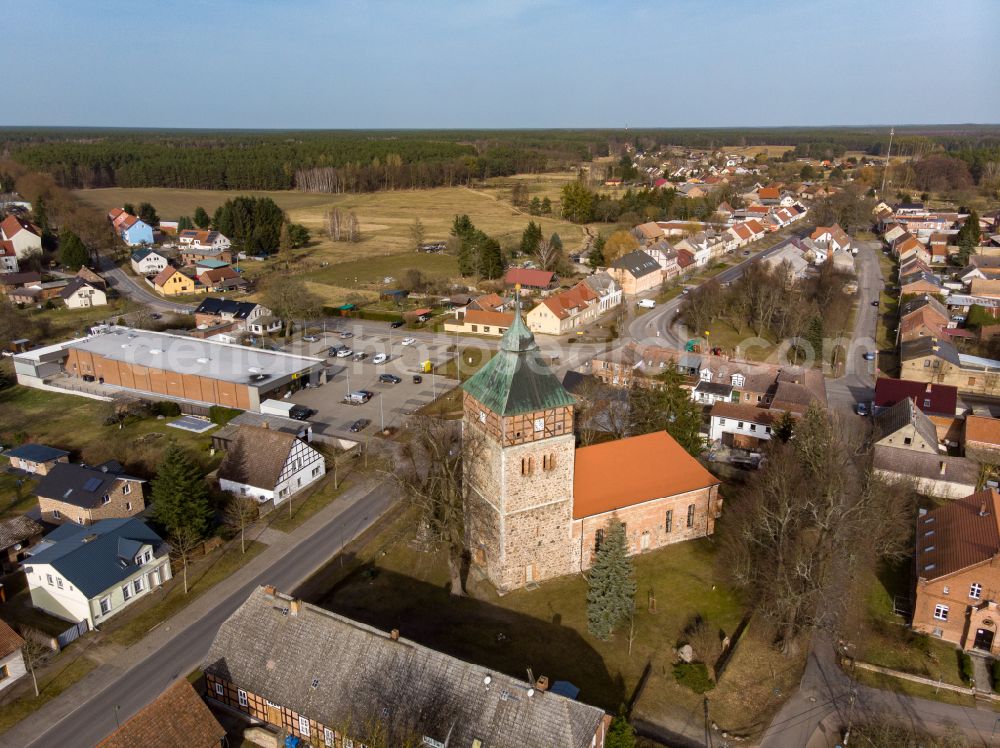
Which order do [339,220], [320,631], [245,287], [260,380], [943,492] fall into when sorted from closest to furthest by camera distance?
[320,631] < [943,492] < [260,380] < [245,287] < [339,220]

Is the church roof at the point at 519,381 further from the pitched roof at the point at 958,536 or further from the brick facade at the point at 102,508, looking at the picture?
the brick facade at the point at 102,508

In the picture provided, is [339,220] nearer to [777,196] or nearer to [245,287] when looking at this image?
[245,287]

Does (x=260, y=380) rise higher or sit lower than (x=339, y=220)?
lower

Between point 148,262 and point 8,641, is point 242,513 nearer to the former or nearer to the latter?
point 8,641

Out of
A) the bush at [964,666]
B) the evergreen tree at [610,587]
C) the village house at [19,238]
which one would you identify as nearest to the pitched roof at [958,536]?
the bush at [964,666]

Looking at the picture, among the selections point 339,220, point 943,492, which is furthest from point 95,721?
point 339,220

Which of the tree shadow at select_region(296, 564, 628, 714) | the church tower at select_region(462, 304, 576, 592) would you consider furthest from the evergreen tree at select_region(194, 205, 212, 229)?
the church tower at select_region(462, 304, 576, 592)

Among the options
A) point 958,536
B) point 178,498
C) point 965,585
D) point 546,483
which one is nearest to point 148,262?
point 178,498
